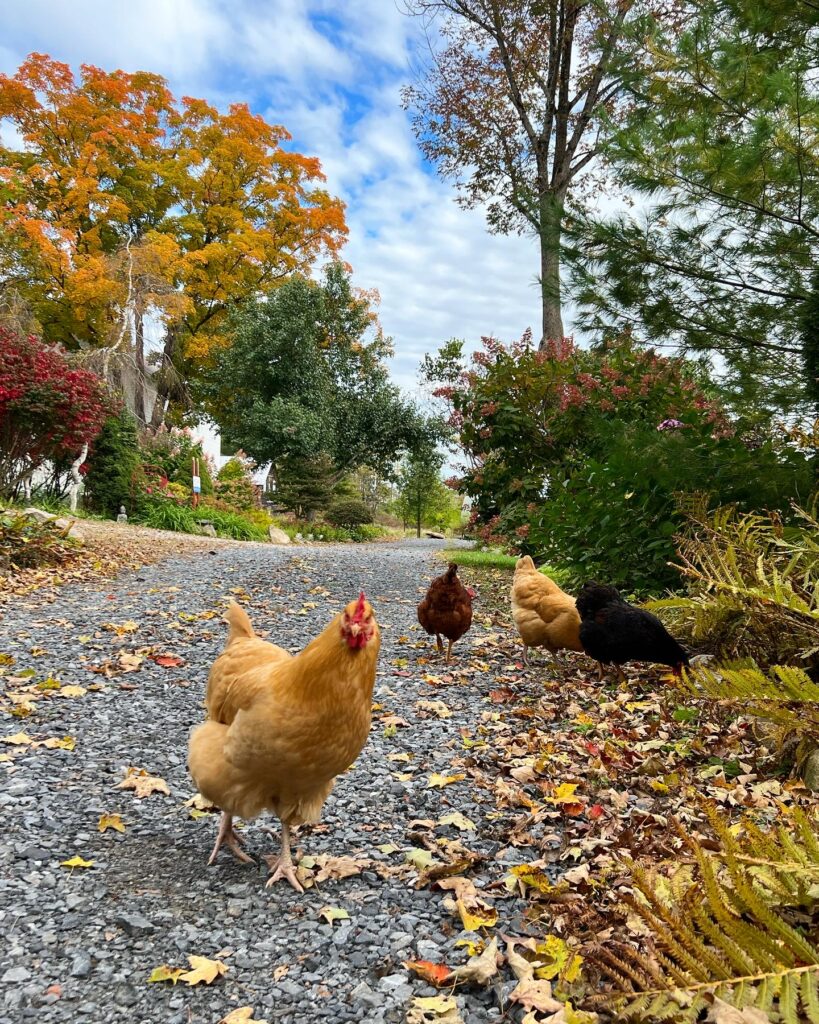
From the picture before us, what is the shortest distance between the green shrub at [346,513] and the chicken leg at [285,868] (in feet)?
63.8

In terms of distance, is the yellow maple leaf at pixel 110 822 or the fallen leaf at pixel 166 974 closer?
the fallen leaf at pixel 166 974

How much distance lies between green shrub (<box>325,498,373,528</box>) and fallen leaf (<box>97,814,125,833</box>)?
19.1m

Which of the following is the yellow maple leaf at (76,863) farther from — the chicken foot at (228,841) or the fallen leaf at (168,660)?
the fallen leaf at (168,660)

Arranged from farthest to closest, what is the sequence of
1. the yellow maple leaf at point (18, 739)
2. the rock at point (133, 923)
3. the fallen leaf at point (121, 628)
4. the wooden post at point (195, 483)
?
the wooden post at point (195, 483), the fallen leaf at point (121, 628), the yellow maple leaf at point (18, 739), the rock at point (133, 923)

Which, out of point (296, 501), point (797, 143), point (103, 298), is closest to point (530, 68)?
point (797, 143)

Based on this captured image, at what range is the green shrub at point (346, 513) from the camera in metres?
22.0

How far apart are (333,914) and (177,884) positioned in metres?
0.63

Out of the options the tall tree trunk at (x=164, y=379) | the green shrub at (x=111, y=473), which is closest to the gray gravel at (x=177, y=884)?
the green shrub at (x=111, y=473)

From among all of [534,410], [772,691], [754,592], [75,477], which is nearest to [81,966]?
[772,691]

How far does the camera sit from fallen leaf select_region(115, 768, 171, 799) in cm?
326

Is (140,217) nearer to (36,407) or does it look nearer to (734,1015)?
(36,407)

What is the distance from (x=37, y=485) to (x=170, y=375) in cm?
1032

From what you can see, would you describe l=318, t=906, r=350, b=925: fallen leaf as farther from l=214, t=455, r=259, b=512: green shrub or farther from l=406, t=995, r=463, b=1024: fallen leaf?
l=214, t=455, r=259, b=512: green shrub

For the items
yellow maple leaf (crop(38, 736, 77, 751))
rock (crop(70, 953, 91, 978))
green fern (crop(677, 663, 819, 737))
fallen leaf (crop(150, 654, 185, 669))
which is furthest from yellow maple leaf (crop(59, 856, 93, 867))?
fallen leaf (crop(150, 654, 185, 669))
